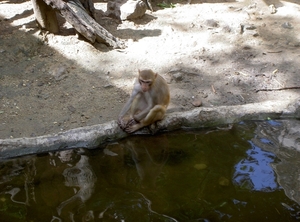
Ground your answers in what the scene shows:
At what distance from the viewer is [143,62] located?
25.4 ft

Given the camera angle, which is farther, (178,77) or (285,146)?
(178,77)

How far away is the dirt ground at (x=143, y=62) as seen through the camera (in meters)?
6.47

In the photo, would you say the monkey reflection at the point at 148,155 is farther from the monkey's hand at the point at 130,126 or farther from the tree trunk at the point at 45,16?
the tree trunk at the point at 45,16

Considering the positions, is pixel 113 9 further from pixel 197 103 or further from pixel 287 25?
pixel 287 25

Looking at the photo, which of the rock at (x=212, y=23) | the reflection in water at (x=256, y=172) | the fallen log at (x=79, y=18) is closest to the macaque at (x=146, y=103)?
the reflection in water at (x=256, y=172)

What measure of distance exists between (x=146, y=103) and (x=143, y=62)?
6.74 ft

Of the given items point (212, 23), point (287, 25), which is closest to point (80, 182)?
point (212, 23)

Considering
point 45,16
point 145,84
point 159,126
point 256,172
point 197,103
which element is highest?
point 45,16

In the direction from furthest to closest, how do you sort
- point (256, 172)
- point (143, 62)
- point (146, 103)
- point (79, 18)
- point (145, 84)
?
point (143, 62) < point (79, 18) < point (146, 103) < point (145, 84) < point (256, 172)

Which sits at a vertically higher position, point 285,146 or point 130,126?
point 130,126

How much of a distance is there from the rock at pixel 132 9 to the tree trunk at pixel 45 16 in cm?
162

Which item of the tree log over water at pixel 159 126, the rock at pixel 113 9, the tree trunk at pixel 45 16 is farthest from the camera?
the rock at pixel 113 9

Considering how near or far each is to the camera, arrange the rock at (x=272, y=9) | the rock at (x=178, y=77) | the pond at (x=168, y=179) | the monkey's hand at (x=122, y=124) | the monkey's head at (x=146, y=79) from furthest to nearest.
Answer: the rock at (x=272, y=9), the rock at (x=178, y=77), the monkey's head at (x=146, y=79), the monkey's hand at (x=122, y=124), the pond at (x=168, y=179)

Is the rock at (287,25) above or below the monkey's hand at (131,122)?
below
